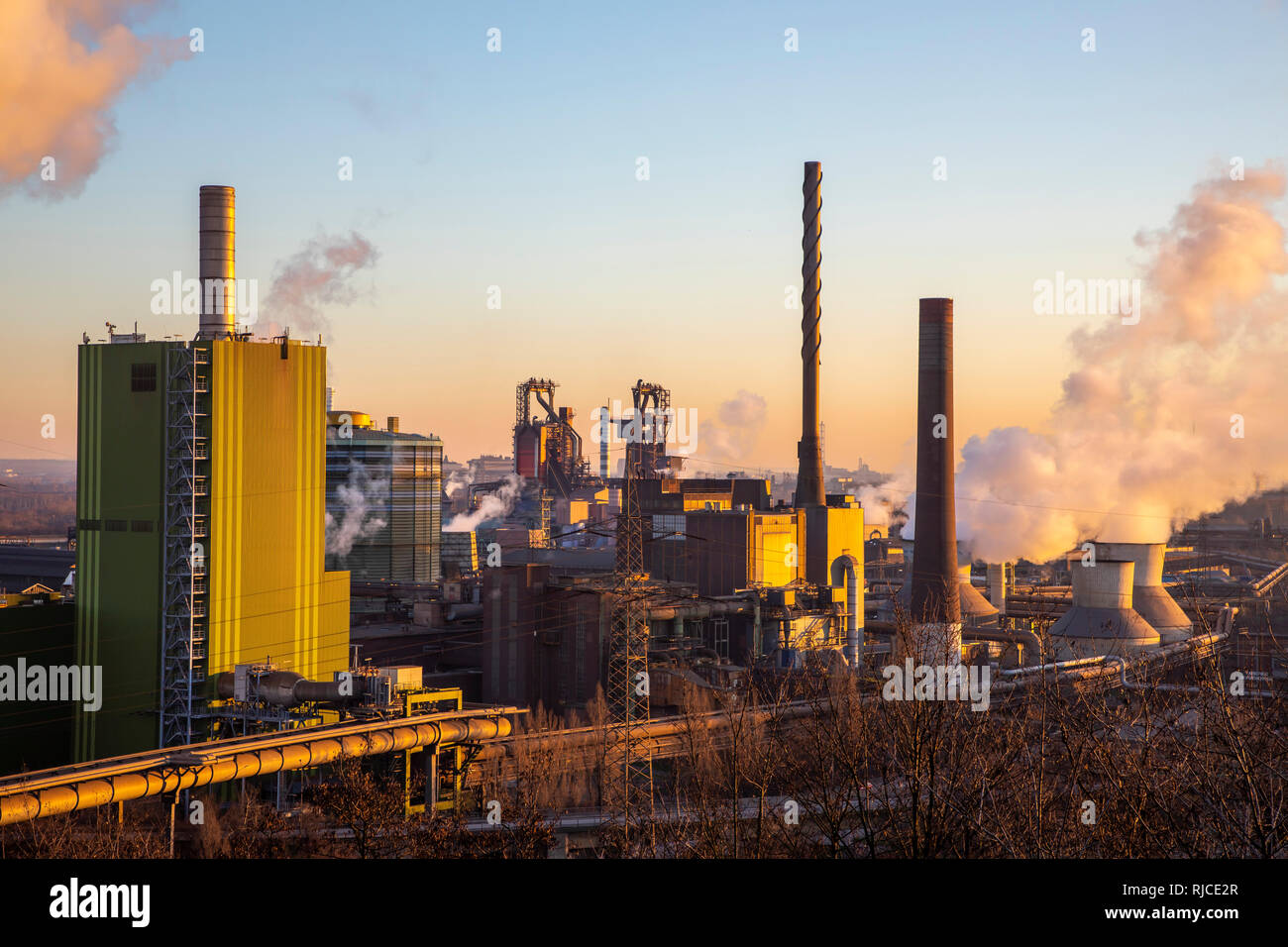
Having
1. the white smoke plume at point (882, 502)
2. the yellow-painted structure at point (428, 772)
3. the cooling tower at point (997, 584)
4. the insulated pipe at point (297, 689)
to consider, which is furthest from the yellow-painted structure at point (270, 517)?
the white smoke plume at point (882, 502)

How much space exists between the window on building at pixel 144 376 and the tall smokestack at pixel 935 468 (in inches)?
956

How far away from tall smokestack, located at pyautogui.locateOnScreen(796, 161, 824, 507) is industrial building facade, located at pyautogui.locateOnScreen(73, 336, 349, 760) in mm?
25955

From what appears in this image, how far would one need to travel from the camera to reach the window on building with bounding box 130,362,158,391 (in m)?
26.5

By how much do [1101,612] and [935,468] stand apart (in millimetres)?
6824

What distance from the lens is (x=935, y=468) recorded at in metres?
41.9

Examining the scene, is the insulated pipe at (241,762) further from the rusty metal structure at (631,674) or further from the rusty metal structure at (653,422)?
the rusty metal structure at (653,422)

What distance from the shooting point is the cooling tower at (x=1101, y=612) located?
132 feet

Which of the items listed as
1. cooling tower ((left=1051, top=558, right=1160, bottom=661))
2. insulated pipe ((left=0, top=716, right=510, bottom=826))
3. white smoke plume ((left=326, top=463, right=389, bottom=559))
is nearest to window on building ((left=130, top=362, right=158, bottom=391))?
insulated pipe ((left=0, top=716, right=510, bottom=826))

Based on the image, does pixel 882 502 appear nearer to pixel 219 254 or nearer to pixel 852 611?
pixel 852 611

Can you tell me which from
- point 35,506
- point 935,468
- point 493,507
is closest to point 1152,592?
point 935,468

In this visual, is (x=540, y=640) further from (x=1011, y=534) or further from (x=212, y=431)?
(x=1011, y=534)
